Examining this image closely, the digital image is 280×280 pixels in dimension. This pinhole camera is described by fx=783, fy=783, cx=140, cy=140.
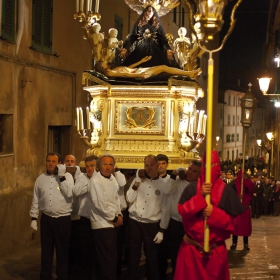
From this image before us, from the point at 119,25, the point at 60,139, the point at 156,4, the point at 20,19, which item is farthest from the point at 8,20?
the point at 119,25

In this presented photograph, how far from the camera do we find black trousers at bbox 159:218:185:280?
10.1m

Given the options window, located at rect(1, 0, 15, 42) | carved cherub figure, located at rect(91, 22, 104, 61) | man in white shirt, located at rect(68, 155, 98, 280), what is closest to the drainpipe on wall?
window, located at rect(1, 0, 15, 42)

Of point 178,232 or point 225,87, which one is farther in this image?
point 225,87

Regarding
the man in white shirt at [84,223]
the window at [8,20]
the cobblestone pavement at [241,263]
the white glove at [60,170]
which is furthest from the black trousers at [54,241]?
the window at [8,20]

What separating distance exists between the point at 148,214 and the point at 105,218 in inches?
26.7

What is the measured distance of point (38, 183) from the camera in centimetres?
1040

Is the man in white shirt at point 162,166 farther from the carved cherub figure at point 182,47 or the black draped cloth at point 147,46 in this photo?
the carved cherub figure at point 182,47

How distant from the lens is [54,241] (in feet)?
33.9

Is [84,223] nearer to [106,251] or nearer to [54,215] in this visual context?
Result: [54,215]

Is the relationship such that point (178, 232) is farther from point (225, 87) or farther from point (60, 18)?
point (225, 87)

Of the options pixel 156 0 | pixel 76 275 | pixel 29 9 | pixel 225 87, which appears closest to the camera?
pixel 76 275

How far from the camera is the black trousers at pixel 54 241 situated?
10.2 meters

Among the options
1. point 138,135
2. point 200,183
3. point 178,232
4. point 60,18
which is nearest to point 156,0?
point 138,135

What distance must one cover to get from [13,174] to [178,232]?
5290mm
